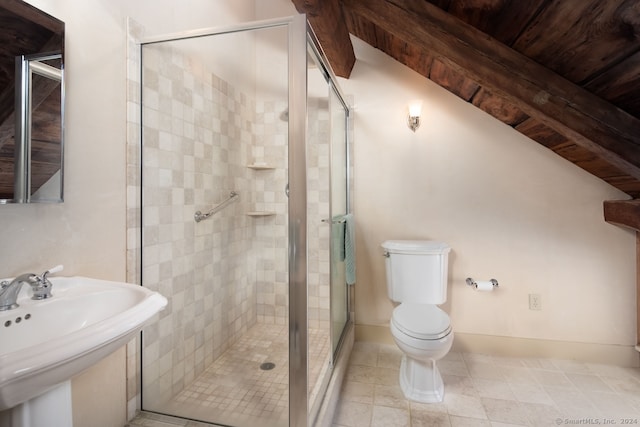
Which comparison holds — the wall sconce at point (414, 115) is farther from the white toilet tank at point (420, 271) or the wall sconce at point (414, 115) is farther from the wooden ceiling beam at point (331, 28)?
the white toilet tank at point (420, 271)

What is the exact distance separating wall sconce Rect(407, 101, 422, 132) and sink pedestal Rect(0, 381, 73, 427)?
7.52 feet

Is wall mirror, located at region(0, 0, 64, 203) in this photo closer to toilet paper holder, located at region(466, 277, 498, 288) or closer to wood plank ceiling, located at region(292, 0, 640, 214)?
wood plank ceiling, located at region(292, 0, 640, 214)

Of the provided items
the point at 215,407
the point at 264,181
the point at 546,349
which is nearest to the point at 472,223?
the point at 546,349

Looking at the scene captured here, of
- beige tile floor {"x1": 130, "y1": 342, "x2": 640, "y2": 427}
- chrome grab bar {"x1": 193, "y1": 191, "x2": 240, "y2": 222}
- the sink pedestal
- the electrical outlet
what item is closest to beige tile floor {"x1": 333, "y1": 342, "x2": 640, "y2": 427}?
beige tile floor {"x1": 130, "y1": 342, "x2": 640, "y2": 427}

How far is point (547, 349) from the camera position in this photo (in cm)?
214

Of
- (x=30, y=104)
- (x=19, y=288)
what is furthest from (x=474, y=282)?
(x=30, y=104)

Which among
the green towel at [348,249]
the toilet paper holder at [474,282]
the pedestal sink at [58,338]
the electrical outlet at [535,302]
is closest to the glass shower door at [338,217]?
the green towel at [348,249]

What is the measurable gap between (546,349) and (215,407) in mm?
2208

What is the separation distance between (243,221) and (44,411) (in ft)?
4.51

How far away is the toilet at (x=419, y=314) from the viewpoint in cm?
164

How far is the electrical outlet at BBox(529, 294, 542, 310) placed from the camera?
2.15 metres

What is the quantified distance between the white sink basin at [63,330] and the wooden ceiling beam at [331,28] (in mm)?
1504

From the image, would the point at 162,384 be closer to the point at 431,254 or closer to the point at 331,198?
the point at 331,198

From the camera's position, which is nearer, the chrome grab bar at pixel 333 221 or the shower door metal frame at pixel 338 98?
the shower door metal frame at pixel 338 98
